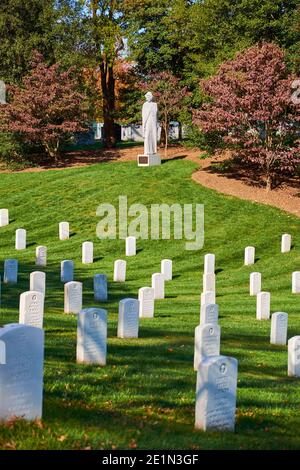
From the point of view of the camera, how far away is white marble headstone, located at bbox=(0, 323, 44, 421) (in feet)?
23.1

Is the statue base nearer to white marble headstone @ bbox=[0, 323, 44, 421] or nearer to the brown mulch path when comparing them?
the brown mulch path

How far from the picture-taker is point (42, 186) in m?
37.4

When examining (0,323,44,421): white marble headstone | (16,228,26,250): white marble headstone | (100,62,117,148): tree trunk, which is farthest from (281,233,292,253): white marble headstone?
(100,62,117,148): tree trunk

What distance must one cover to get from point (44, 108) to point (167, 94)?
8.96 meters

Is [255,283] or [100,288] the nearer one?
[100,288]

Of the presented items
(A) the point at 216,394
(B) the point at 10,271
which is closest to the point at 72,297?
(B) the point at 10,271

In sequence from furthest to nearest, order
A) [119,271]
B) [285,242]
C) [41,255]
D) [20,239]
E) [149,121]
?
1. [149,121]
2. [20,239]
3. [285,242]
4. [41,255]
5. [119,271]

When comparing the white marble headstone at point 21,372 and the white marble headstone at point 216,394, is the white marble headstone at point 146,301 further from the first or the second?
the white marble headstone at point 21,372

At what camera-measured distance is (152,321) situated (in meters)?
16.1

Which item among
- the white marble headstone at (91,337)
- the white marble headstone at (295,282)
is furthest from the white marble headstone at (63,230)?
the white marble headstone at (91,337)

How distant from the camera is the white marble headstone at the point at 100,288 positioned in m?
18.6

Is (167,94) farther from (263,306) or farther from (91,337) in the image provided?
(91,337)

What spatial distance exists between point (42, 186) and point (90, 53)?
1539 cm
